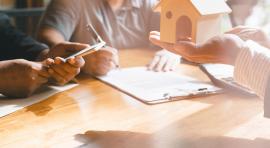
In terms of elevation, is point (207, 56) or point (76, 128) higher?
point (207, 56)

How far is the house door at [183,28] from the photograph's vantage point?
39.7 inches

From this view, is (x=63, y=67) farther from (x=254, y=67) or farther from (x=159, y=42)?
(x=254, y=67)

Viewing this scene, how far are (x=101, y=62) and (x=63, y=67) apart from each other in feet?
0.63

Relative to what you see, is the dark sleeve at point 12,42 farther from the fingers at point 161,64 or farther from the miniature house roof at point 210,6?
the miniature house roof at point 210,6

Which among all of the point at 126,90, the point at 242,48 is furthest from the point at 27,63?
the point at 242,48

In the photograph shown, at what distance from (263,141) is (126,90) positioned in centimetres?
41

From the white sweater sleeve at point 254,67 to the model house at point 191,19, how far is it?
0.11 metres

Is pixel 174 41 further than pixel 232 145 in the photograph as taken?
Yes

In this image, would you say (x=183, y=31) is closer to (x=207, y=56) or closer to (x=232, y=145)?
(x=207, y=56)

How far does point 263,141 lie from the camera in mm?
800

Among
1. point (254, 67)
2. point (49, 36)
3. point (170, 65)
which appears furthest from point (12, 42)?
point (254, 67)

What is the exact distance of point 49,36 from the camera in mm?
1503

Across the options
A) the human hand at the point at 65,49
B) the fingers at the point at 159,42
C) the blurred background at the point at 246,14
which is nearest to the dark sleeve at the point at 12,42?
the human hand at the point at 65,49

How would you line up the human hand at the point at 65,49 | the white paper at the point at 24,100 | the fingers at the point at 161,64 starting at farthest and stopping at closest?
the fingers at the point at 161,64
the human hand at the point at 65,49
the white paper at the point at 24,100
